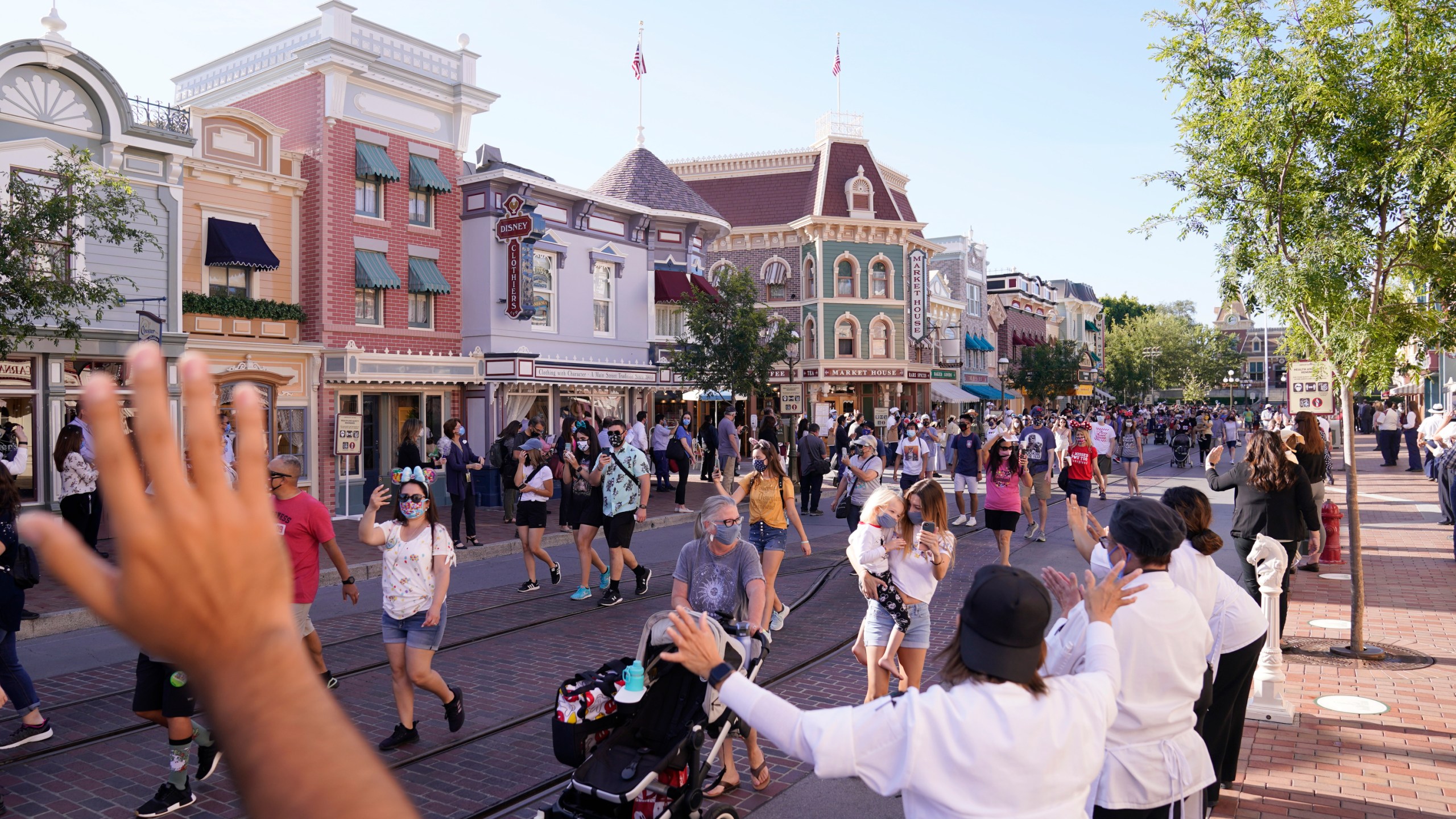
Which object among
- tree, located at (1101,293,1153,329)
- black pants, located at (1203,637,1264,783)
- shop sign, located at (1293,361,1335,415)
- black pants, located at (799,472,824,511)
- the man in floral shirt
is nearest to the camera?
black pants, located at (1203,637,1264,783)

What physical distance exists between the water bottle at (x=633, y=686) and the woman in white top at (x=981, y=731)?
2.20 meters

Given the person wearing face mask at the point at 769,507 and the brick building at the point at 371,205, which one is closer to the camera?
the person wearing face mask at the point at 769,507

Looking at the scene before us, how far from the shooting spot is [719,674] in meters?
2.83

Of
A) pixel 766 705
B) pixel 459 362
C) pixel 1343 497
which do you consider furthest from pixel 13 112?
pixel 1343 497

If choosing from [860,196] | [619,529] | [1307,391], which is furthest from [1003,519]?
[860,196]

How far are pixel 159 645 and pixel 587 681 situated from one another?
4117 millimetres

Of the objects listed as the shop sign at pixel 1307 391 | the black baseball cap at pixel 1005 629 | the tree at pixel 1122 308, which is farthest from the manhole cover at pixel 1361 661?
the tree at pixel 1122 308

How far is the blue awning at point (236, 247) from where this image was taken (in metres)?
17.7

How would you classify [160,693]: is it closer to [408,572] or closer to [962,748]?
[408,572]

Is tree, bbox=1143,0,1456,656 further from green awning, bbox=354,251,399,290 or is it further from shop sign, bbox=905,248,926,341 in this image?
shop sign, bbox=905,248,926,341

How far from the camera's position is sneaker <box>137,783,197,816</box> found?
516cm

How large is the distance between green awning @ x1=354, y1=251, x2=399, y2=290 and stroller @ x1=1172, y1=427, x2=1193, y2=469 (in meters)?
23.0

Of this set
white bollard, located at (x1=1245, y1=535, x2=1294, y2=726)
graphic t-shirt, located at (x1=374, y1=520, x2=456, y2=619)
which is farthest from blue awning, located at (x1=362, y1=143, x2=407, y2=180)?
white bollard, located at (x1=1245, y1=535, x2=1294, y2=726)

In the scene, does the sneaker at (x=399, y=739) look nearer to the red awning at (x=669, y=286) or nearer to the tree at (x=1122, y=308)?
the red awning at (x=669, y=286)
